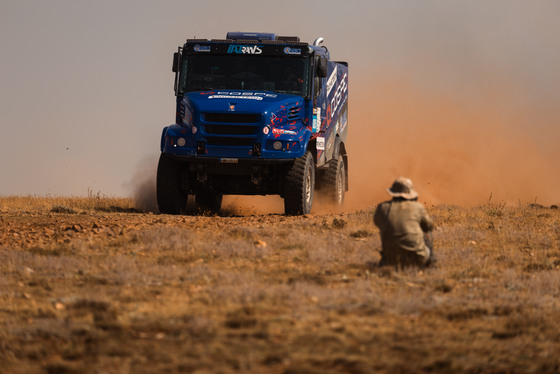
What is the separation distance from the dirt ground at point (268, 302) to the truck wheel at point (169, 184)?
3358 millimetres

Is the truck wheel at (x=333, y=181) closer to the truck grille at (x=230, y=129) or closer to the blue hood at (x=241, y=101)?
the blue hood at (x=241, y=101)

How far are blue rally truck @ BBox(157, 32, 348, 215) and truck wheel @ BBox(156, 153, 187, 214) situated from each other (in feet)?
0.07

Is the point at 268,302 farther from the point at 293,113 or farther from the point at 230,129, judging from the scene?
the point at 293,113

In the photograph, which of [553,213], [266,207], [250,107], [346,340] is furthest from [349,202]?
[346,340]

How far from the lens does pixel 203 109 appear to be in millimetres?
19000

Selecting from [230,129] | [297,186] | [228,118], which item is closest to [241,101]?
[228,118]

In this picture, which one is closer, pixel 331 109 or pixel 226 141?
pixel 226 141

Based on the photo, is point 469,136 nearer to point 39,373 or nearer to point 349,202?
point 349,202

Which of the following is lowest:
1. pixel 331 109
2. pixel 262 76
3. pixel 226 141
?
pixel 226 141

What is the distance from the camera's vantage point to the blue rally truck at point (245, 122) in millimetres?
19000

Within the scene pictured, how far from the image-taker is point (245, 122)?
19031mm

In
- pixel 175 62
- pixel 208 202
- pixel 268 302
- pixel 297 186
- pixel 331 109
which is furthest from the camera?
pixel 331 109

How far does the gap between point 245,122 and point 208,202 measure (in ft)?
12.2

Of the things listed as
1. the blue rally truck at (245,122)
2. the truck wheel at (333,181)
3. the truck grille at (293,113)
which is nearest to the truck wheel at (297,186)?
the blue rally truck at (245,122)
